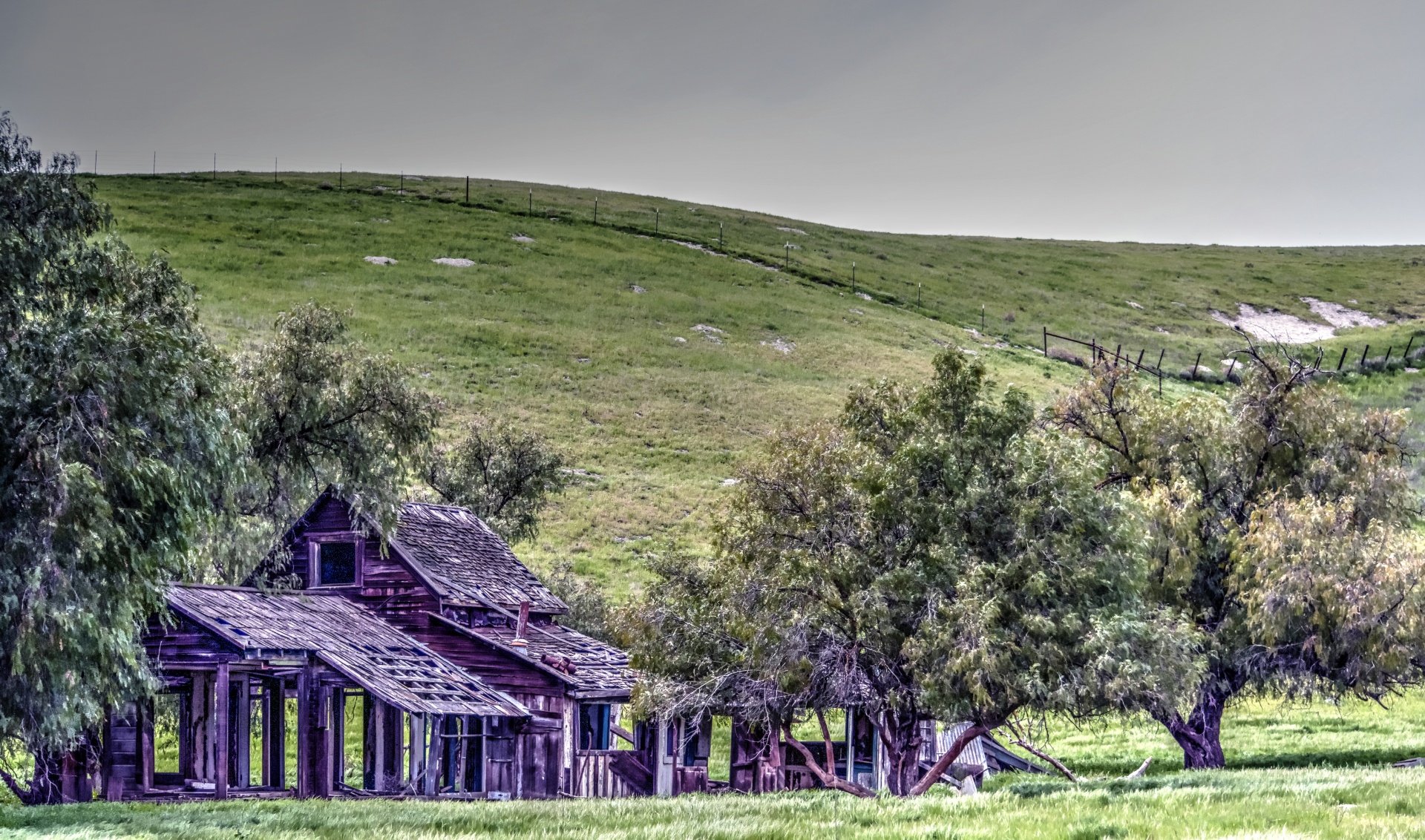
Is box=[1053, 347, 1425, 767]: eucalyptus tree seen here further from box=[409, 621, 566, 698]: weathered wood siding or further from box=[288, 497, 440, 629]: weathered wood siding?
box=[288, 497, 440, 629]: weathered wood siding

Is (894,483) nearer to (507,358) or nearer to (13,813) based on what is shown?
(13,813)

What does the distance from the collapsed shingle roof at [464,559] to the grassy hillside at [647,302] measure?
18.1 metres

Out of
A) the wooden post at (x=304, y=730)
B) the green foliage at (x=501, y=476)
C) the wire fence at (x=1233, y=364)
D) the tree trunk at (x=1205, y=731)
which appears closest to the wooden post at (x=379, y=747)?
the wooden post at (x=304, y=730)

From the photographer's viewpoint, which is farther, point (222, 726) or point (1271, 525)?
point (1271, 525)

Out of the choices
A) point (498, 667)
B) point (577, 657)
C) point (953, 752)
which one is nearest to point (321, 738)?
point (498, 667)

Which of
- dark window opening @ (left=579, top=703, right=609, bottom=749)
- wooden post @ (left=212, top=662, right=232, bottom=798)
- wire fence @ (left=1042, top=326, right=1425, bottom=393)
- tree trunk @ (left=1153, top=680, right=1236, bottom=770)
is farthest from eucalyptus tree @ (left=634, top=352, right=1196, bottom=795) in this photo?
wire fence @ (left=1042, top=326, right=1425, bottom=393)

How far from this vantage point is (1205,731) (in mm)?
31828

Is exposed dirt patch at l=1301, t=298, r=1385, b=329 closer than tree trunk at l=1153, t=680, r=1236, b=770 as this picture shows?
No

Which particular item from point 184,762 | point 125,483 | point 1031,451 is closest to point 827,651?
point 1031,451

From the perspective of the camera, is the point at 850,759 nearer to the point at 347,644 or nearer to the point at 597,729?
the point at 597,729

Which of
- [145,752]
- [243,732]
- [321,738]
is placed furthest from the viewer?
[243,732]

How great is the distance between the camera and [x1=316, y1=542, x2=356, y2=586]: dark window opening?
117ft

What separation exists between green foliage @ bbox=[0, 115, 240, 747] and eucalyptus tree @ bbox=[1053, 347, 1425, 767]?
753 inches

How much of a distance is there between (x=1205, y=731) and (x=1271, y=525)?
214 inches
